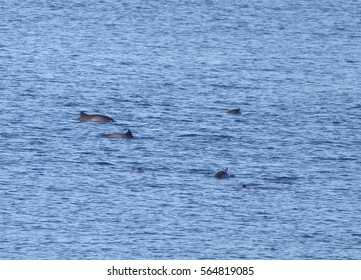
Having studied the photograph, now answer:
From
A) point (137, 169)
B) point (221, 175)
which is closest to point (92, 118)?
point (137, 169)

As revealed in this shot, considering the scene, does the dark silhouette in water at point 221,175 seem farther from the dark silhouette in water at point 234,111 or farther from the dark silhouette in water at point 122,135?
the dark silhouette in water at point 234,111

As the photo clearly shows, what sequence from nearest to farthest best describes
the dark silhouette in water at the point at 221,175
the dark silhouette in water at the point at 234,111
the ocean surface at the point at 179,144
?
the ocean surface at the point at 179,144 → the dark silhouette in water at the point at 221,175 → the dark silhouette in water at the point at 234,111

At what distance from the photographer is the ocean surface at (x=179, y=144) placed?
2977 inches

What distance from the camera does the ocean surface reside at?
75.6 m

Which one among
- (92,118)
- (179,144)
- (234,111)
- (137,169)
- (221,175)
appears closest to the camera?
(221,175)

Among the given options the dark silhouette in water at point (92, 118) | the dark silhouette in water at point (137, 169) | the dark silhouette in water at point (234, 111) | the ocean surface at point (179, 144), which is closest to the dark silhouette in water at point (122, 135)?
the ocean surface at point (179, 144)

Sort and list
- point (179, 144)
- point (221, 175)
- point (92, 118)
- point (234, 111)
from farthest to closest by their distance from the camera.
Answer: point (234, 111) < point (92, 118) < point (179, 144) < point (221, 175)

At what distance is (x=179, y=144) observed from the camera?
92688 mm

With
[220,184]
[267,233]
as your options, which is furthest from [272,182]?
[267,233]

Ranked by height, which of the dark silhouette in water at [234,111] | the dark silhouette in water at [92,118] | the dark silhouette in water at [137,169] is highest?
the dark silhouette in water at [234,111]

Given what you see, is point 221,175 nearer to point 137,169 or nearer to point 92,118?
point 137,169

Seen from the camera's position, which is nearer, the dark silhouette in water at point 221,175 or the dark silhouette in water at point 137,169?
the dark silhouette in water at point 221,175

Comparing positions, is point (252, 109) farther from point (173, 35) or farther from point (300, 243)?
point (173, 35)
